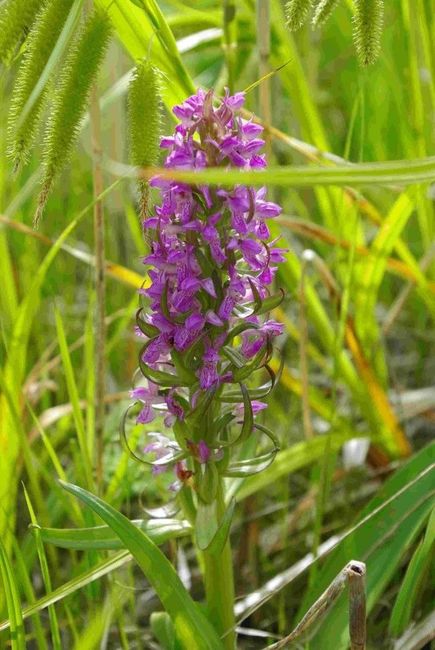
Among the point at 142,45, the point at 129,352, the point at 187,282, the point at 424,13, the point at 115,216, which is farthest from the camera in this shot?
the point at 115,216

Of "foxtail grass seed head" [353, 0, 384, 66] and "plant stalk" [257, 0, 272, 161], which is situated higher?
"plant stalk" [257, 0, 272, 161]

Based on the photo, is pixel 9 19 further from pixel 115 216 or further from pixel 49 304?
pixel 49 304

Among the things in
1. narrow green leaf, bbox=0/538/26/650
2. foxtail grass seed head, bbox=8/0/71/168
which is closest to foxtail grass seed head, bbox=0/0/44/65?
foxtail grass seed head, bbox=8/0/71/168

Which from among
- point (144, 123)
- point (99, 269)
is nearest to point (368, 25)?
point (144, 123)

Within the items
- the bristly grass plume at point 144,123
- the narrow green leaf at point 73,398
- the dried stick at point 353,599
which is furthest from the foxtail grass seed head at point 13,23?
the dried stick at point 353,599

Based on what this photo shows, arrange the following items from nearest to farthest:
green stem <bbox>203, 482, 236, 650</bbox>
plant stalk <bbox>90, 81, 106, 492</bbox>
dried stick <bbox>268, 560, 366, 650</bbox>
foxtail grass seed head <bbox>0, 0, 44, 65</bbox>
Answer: foxtail grass seed head <bbox>0, 0, 44, 65</bbox> < dried stick <bbox>268, 560, 366, 650</bbox> < green stem <bbox>203, 482, 236, 650</bbox> < plant stalk <bbox>90, 81, 106, 492</bbox>

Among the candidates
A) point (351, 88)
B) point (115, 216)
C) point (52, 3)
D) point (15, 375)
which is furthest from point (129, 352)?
point (52, 3)

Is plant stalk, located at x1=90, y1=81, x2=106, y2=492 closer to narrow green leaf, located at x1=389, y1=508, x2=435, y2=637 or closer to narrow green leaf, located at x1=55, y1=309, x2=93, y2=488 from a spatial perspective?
narrow green leaf, located at x1=55, y1=309, x2=93, y2=488
